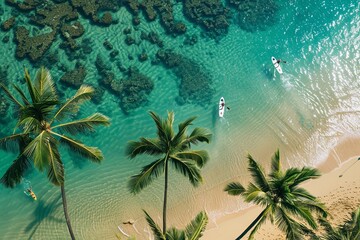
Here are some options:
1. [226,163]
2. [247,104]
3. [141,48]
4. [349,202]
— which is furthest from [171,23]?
[349,202]

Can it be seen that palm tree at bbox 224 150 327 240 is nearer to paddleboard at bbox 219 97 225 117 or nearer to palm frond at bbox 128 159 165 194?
palm frond at bbox 128 159 165 194

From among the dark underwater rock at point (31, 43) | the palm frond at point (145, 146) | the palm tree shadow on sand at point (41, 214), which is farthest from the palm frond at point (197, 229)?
the dark underwater rock at point (31, 43)

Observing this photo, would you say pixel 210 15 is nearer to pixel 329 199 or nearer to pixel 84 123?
pixel 329 199

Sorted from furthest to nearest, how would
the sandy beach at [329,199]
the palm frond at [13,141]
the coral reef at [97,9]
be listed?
the coral reef at [97,9], the sandy beach at [329,199], the palm frond at [13,141]

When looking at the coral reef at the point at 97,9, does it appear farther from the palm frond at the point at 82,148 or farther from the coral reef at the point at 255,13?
the palm frond at the point at 82,148

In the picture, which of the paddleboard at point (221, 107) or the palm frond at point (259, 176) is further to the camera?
the paddleboard at point (221, 107)

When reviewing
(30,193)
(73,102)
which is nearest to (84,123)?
(73,102)

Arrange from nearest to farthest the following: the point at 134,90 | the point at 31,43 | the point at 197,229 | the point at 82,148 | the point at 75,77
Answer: the point at 197,229, the point at 82,148, the point at 75,77, the point at 134,90, the point at 31,43

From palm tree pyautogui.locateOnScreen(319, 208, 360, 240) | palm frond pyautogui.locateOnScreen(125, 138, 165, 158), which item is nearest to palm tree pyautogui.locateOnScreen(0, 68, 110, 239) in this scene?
palm frond pyautogui.locateOnScreen(125, 138, 165, 158)
